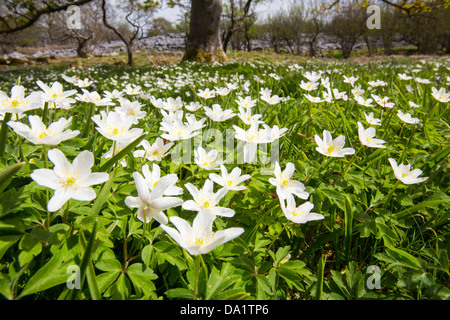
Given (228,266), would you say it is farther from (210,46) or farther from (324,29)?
(324,29)

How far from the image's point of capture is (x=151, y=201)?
90 centimetres

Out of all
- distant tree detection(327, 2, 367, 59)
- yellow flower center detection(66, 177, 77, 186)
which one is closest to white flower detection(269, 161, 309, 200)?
yellow flower center detection(66, 177, 77, 186)

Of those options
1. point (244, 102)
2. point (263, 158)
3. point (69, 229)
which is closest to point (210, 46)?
point (244, 102)

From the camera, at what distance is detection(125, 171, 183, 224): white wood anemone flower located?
88cm

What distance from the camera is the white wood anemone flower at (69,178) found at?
86 centimetres

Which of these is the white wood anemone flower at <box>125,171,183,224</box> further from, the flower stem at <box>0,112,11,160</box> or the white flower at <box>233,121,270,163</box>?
the flower stem at <box>0,112,11,160</box>

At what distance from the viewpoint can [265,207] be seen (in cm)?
138

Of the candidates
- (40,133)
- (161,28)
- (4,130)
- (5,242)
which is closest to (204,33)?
(4,130)

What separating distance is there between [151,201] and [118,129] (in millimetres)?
499

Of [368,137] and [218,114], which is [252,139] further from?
[368,137]

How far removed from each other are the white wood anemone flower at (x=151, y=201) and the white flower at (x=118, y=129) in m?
0.33

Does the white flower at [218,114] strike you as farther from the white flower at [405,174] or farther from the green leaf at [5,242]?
the green leaf at [5,242]

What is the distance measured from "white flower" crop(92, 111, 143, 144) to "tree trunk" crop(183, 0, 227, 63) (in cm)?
975
